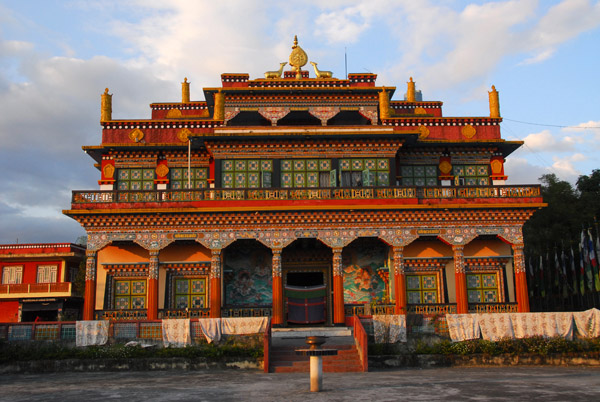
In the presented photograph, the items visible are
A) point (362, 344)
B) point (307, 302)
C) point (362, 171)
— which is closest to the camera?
point (362, 344)

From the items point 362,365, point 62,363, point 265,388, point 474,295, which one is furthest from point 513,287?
point 62,363

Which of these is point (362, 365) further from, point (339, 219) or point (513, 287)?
point (513, 287)

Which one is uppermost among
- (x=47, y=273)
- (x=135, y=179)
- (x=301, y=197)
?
(x=135, y=179)

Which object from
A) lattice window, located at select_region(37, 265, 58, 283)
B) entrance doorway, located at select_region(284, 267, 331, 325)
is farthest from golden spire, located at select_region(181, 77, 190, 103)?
lattice window, located at select_region(37, 265, 58, 283)

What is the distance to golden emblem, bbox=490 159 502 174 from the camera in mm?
33250

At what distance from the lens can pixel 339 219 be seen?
28.8m

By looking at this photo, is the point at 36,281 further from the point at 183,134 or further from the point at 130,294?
the point at 183,134

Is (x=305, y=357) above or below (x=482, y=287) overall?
below

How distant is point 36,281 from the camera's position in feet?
141

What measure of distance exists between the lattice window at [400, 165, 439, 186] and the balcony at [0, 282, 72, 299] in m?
25.9

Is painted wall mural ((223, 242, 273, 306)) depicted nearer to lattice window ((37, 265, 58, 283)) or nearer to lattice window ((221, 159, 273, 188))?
lattice window ((221, 159, 273, 188))

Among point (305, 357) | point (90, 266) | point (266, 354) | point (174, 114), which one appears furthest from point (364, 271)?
point (174, 114)

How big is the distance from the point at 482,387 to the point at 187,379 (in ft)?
29.8

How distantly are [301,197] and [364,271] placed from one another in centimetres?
550
